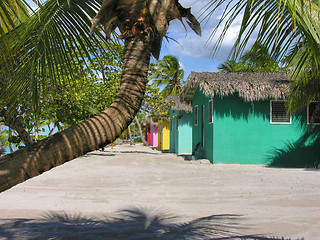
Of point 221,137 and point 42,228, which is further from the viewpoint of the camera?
point 221,137

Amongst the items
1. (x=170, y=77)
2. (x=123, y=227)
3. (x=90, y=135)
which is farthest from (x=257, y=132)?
(x=170, y=77)

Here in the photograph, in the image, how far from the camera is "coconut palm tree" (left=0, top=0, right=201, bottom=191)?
2271 mm

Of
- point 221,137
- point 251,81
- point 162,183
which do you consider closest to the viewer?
point 162,183

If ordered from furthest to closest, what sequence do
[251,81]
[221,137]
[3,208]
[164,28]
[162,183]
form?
[221,137] → [251,81] → [162,183] → [3,208] → [164,28]

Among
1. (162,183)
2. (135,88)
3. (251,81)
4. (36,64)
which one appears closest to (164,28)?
(135,88)

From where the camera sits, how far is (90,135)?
2406 mm

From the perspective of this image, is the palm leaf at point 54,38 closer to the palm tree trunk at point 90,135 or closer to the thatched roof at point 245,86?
the palm tree trunk at point 90,135

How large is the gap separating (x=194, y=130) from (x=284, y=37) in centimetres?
1627

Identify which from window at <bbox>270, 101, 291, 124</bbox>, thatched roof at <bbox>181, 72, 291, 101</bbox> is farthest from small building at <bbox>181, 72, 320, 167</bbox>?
thatched roof at <bbox>181, 72, 291, 101</bbox>

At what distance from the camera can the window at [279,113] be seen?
1505 cm

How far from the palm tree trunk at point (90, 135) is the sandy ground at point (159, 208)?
2.53 metres

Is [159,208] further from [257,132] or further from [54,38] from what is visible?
[257,132]

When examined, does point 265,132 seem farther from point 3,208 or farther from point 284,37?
point 284,37

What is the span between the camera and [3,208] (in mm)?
6227
